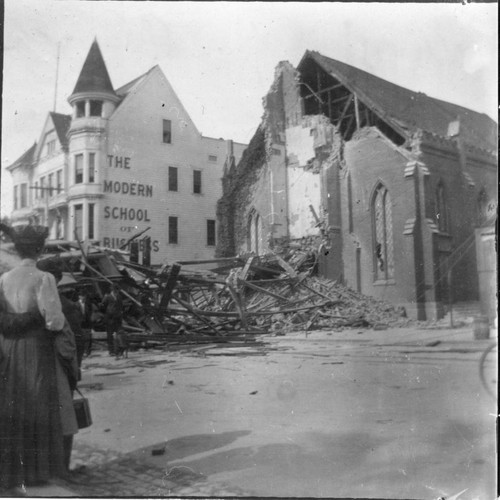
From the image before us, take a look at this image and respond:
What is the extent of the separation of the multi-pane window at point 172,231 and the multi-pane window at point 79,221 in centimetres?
77

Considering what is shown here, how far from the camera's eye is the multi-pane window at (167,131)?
493cm

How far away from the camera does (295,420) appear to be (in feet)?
14.1

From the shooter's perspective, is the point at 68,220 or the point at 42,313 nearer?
the point at 42,313

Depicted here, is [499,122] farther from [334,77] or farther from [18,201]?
[18,201]

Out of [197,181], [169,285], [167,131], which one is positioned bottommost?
[169,285]

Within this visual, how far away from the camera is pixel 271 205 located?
5012 mm

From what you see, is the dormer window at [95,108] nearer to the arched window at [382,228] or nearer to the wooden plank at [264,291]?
the wooden plank at [264,291]

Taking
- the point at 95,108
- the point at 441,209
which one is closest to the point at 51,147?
the point at 95,108

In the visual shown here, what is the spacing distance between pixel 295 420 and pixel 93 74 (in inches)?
138

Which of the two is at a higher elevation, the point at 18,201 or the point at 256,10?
the point at 256,10

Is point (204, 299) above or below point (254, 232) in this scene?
below

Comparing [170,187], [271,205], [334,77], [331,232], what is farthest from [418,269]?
[170,187]

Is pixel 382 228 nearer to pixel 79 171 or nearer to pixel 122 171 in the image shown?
pixel 122 171

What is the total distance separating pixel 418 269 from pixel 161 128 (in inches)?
105
